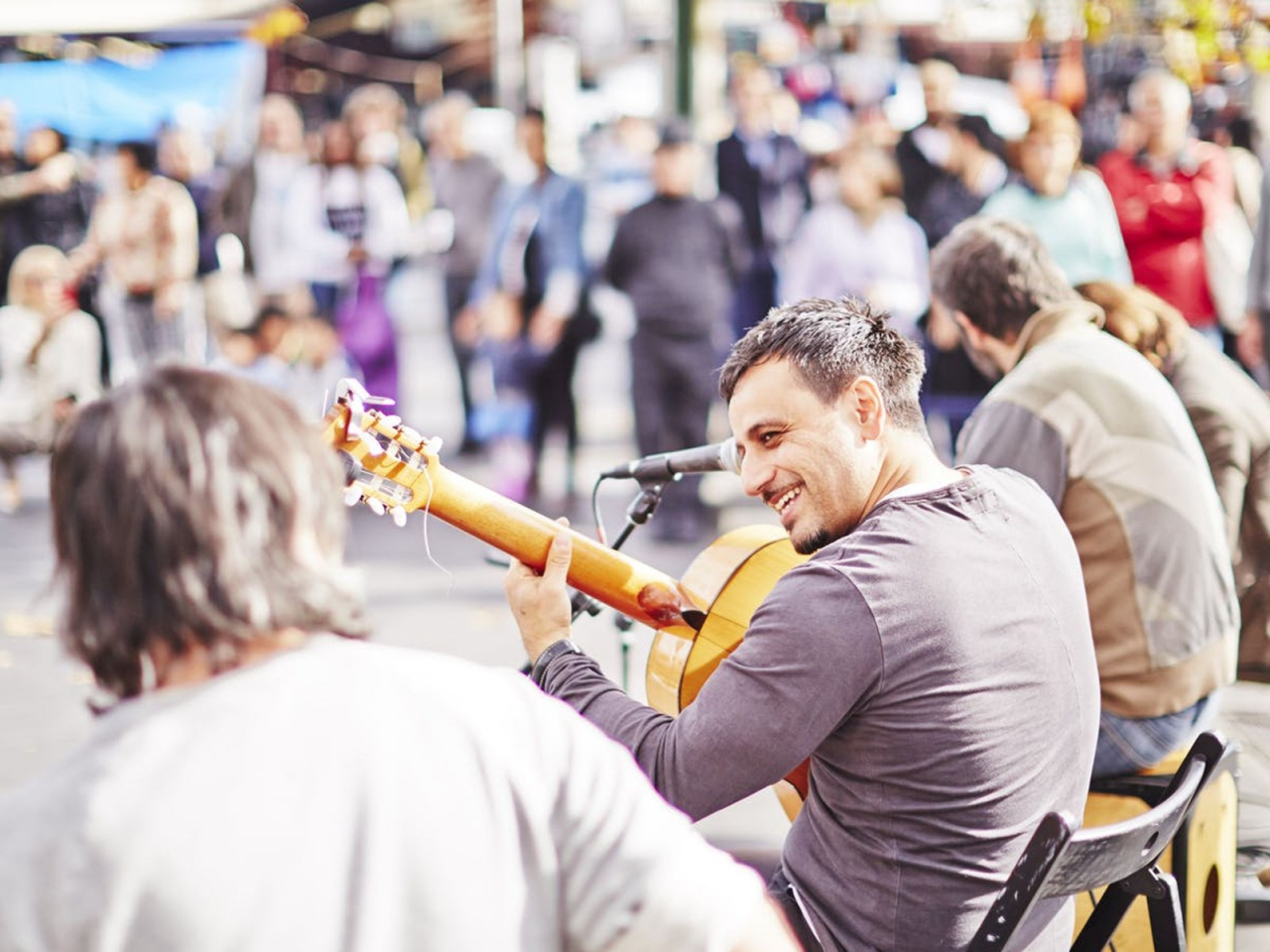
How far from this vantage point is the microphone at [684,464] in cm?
246

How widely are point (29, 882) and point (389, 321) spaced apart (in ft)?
24.1

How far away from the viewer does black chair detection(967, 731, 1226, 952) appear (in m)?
1.73

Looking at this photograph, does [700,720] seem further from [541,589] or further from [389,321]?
[389,321]

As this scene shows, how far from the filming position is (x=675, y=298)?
6789 millimetres

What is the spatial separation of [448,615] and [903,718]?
4075 mm

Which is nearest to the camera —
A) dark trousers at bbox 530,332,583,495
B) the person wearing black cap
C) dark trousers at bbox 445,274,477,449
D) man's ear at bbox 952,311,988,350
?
man's ear at bbox 952,311,988,350

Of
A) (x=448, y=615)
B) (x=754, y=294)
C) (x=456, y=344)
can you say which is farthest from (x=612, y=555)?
(x=456, y=344)

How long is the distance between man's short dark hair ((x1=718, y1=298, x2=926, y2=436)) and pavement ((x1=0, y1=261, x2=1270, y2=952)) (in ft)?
2.50

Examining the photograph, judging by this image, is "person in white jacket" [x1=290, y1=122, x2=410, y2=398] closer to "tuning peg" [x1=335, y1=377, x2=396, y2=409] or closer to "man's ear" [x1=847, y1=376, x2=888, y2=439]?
"tuning peg" [x1=335, y1=377, x2=396, y2=409]

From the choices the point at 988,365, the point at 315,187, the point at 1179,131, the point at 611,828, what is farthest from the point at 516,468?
the point at 611,828

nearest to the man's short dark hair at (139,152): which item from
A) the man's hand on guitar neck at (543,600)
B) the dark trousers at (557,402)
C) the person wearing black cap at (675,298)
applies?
the dark trousers at (557,402)

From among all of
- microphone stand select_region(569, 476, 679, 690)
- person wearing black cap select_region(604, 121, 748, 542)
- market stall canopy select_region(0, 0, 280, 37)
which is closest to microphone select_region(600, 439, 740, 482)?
microphone stand select_region(569, 476, 679, 690)

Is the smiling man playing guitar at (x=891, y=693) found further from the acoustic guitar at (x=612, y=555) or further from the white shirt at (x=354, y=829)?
the white shirt at (x=354, y=829)

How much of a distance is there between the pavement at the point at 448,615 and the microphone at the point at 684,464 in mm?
302
